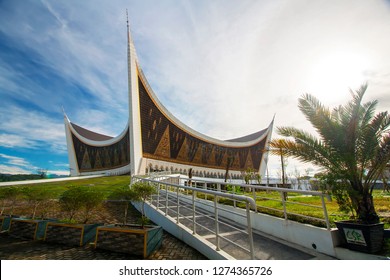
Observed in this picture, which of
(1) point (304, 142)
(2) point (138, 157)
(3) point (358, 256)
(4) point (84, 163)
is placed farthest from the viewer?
(4) point (84, 163)

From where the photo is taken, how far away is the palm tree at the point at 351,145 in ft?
12.2

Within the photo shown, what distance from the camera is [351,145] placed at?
407 cm

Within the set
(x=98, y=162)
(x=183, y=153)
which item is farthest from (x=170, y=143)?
(x=98, y=162)

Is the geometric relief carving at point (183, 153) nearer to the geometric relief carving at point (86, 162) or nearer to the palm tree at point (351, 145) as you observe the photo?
the geometric relief carving at point (86, 162)

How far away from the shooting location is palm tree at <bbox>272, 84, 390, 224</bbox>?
3.73 meters

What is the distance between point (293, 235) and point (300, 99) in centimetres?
285

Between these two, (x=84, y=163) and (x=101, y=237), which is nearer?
(x=101, y=237)

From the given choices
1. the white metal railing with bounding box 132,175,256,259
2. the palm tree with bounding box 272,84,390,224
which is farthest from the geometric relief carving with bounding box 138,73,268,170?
the palm tree with bounding box 272,84,390,224


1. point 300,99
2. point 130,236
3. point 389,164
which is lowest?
point 130,236

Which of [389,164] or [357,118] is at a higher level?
[357,118]

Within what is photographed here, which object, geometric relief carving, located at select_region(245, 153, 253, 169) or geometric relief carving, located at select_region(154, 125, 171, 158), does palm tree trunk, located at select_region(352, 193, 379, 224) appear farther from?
geometric relief carving, located at select_region(245, 153, 253, 169)

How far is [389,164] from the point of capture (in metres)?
4.18
